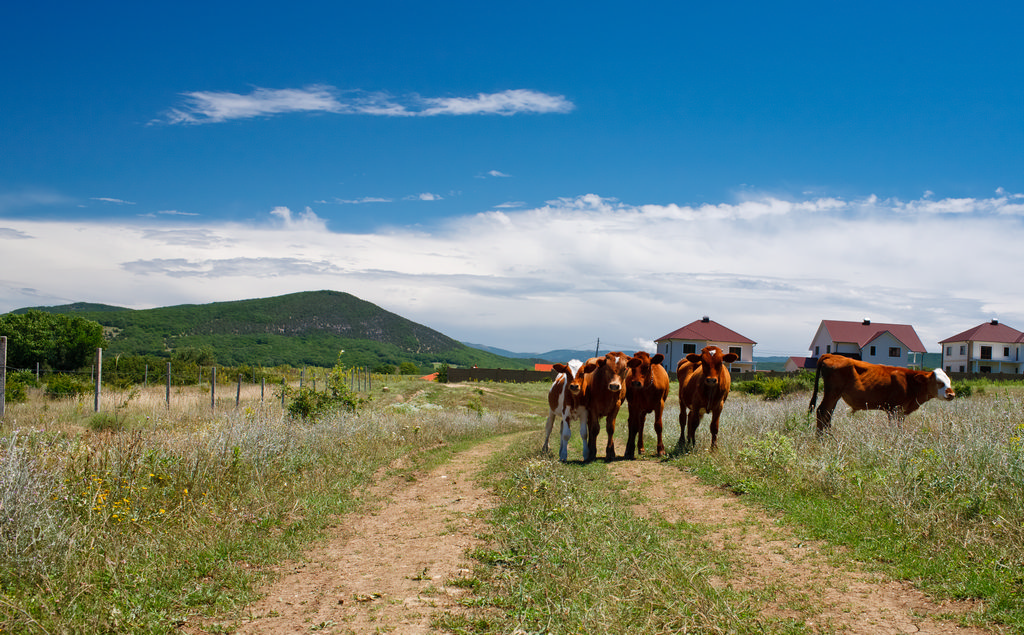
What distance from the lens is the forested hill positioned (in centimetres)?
11238

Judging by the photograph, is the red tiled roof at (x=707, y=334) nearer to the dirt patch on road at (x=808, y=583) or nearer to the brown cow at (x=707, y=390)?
the brown cow at (x=707, y=390)

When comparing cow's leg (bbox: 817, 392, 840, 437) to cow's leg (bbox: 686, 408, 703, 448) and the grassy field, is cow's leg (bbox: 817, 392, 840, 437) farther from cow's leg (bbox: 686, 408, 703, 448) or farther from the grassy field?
cow's leg (bbox: 686, 408, 703, 448)

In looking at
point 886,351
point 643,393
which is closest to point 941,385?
point 643,393

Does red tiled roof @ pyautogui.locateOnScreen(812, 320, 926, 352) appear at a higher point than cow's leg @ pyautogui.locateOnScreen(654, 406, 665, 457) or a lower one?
higher

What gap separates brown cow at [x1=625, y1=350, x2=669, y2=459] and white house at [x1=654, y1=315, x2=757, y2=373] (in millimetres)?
54430

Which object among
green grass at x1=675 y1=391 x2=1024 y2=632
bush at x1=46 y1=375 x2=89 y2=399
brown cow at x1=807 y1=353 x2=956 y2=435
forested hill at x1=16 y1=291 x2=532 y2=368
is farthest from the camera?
forested hill at x1=16 y1=291 x2=532 y2=368

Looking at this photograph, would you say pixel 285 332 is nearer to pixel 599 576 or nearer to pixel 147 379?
pixel 147 379

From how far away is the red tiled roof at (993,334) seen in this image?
66.6 metres

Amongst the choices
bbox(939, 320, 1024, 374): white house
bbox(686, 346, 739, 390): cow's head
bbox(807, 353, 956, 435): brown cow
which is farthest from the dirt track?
bbox(939, 320, 1024, 374): white house

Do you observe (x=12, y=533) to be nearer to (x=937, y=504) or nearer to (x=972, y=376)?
(x=937, y=504)

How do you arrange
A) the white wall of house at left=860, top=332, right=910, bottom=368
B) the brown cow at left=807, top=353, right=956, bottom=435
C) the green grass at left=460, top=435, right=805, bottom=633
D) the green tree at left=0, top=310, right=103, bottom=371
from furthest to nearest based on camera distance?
the white wall of house at left=860, top=332, right=910, bottom=368, the green tree at left=0, top=310, right=103, bottom=371, the brown cow at left=807, top=353, right=956, bottom=435, the green grass at left=460, top=435, right=805, bottom=633

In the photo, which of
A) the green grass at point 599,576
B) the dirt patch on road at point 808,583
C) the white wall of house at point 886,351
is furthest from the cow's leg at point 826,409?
the white wall of house at point 886,351

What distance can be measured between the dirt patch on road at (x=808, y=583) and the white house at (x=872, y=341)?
210ft

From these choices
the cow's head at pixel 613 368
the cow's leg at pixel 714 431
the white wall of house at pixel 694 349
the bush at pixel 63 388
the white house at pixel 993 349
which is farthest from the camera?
the white wall of house at pixel 694 349
